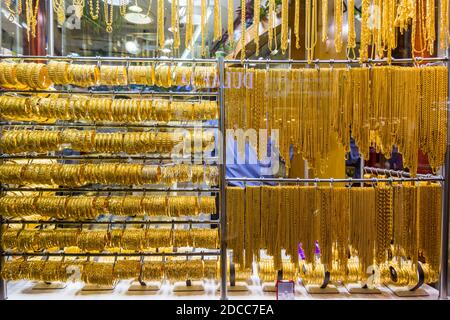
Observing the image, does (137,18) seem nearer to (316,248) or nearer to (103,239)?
(103,239)

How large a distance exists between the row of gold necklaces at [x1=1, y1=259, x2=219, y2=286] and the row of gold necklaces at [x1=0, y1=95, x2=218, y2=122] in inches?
39.0

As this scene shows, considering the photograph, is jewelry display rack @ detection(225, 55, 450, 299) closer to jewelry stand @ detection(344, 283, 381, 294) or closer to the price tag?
jewelry stand @ detection(344, 283, 381, 294)

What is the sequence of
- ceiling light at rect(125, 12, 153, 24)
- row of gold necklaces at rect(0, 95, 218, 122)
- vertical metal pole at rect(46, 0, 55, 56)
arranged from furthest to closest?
vertical metal pole at rect(46, 0, 55, 56) < ceiling light at rect(125, 12, 153, 24) < row of gold necklaces at rect(0, 95, 218, 122)

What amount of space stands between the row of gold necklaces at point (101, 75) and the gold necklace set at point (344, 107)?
21 centimetres

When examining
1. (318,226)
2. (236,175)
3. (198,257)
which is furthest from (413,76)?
(198,257)

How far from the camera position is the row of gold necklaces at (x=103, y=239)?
2.18 meters

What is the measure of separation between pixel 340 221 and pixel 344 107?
0.77 m

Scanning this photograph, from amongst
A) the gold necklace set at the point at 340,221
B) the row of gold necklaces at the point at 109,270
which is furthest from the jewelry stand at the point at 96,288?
the gold necklace set at the point at 340,221

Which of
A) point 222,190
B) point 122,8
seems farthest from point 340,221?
point 122,8

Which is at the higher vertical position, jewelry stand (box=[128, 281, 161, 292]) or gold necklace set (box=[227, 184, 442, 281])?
gold necklace set (box=[227, 184, 442, 281])

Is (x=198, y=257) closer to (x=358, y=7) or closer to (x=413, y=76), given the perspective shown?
(x=413, y=76)

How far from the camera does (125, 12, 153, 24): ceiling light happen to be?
2367 millimetres

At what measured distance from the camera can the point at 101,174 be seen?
2.12 meters

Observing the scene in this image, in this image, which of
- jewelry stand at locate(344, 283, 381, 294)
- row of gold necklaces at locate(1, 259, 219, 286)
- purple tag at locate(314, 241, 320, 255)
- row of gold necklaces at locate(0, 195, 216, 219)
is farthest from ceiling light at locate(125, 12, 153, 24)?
jewelry stand at locate(344, 283, 381, 294)
